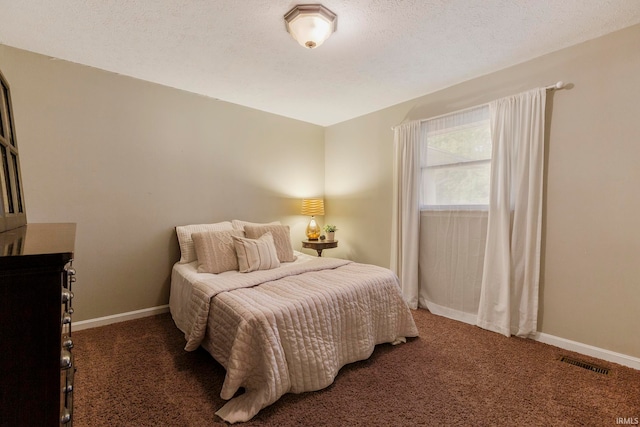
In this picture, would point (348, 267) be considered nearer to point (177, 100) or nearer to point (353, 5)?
point (353, 5)

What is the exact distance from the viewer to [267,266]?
2672 millimetres

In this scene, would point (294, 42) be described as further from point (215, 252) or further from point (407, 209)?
point (407, 209)

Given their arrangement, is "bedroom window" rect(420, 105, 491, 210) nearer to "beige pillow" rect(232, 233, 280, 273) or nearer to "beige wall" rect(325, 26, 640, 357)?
"beige wall" rect(325, 26, 640, 357)

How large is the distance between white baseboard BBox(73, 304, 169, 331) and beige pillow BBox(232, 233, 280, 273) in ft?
3.78

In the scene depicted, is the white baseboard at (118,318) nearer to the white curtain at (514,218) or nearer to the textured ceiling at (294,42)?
the textured ceiling at (294,42)

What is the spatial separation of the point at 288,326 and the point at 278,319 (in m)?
0.08

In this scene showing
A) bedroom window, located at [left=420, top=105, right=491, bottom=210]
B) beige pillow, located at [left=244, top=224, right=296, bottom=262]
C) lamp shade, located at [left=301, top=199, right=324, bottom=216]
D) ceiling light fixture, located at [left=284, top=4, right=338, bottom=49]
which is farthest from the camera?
lamp shade, located at [left=301, top=199, right=324, bottom=216]

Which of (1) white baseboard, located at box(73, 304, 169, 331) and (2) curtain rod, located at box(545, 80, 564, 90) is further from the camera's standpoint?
(1) white baseboard, located at box(73, 304, 169, 331)

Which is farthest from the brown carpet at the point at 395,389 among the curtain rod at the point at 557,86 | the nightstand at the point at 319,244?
the curtain rod at the point at 557,86

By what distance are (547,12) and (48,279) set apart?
9.28 ft

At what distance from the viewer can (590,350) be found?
2.19 meters

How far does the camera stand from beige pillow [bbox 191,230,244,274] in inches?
102

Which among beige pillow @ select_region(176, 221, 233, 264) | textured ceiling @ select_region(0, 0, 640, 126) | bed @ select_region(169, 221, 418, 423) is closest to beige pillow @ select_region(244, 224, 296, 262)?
bed @ select_region(169, 221, 418, 423)

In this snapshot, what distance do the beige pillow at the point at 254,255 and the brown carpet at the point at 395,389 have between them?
781 millimetres
